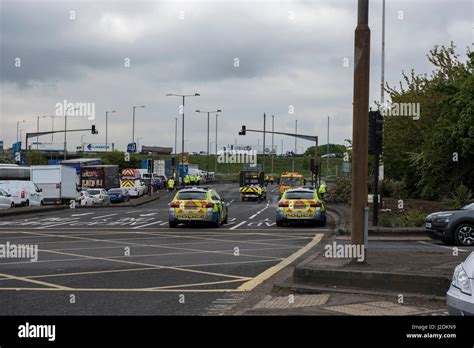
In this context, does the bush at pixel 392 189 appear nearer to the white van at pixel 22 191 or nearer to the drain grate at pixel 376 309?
the white van at pixel 22 191

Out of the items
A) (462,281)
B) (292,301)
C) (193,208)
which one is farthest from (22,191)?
(462,281)

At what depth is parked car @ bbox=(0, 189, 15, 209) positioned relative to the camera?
38.3 metres

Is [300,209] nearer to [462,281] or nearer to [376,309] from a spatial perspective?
[376,309]

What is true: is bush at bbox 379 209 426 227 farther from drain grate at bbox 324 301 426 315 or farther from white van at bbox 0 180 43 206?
white van at bbox 0 180 43 206

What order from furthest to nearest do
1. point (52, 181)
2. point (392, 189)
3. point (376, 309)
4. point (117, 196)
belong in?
point (117, 196), point (52, 181), point (392, 189), point (376, 309)

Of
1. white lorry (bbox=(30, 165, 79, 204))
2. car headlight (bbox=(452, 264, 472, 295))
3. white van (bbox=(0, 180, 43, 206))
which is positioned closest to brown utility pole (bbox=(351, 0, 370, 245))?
car headlight (bbox=(452, 264, 472, 295))

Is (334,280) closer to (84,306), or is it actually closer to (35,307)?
(84,306)

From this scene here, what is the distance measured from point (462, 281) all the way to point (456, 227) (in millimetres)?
12160

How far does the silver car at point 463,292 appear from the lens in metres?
6.39

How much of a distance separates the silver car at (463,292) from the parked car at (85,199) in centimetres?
4185

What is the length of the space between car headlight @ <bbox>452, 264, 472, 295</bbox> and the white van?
1474 inches

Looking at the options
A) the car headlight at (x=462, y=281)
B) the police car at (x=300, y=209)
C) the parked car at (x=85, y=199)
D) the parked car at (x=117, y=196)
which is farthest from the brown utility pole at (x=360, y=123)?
the parked car at (x=117, y=196)

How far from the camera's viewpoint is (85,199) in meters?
47.0

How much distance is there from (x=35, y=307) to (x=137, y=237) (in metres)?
11.8
